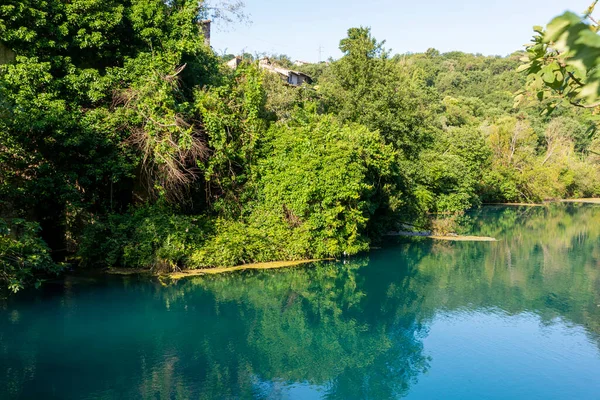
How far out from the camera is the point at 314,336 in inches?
491

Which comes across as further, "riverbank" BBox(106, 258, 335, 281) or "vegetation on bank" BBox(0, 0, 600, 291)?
"riverbank" BBox(106, 258, 335, 281)

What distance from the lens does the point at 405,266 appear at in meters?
19.9

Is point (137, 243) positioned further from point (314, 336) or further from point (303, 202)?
point (314, 336)

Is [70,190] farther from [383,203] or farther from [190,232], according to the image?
[383,203]

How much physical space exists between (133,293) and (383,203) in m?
11.8

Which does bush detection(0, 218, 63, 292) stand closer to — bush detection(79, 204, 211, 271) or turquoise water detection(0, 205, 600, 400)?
turquoise water detection(0, 205, 600, 400)

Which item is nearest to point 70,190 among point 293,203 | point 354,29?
point 293,203

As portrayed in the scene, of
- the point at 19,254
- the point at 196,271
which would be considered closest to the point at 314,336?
the point at 196,271

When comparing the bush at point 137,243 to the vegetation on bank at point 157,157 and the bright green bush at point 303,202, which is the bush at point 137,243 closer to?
the vegetation on bank at point 157,157

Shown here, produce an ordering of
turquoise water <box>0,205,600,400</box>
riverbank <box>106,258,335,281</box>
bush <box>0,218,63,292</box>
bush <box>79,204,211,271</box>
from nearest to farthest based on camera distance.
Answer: turquoise water <box>0,205,600,400</box>, bush <box>0,218,63,292</box>, riverbank <box>106,258,335,281</box>, bush <box>79,204,211,271</box>

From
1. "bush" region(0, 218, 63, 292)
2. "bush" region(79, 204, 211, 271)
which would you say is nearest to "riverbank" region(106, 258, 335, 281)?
"bush" region(79, 204, 211, 271)

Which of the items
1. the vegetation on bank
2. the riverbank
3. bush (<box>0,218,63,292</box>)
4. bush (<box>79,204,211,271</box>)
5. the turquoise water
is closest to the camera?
the turquoise water

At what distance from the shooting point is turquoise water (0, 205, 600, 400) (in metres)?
9.55

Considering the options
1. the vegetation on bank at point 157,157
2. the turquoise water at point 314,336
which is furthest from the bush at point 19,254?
the turquoise water at point 314,336
